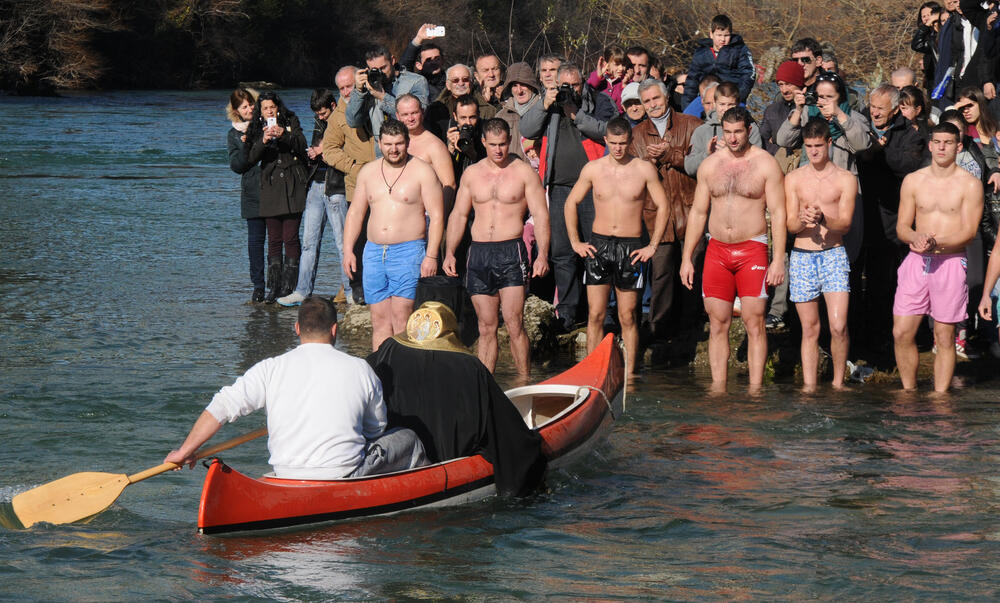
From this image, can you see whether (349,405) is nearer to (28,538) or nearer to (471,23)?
(28,538)

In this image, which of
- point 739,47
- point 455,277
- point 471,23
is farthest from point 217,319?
point 471,23

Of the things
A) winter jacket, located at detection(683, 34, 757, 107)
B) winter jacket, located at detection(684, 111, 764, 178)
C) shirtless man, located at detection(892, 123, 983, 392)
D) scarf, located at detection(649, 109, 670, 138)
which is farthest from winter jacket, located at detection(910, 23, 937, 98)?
shirtless man, located at detection(892, 123, 983, 392)

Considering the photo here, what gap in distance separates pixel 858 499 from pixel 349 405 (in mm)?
2982

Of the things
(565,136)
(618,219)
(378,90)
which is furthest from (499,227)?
(378,90)

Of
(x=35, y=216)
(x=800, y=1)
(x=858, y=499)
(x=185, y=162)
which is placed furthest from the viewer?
(x=185, y=162)

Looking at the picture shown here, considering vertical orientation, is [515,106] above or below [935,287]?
above

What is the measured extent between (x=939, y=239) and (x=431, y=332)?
157 inches

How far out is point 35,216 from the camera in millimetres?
19375

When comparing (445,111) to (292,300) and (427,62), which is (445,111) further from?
(292,300)

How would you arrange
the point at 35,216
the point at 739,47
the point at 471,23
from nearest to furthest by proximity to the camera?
the point at 739,47 < the point at 35,216 < the point at 471,23

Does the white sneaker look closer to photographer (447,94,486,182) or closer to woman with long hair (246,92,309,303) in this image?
woman with long hair (246,92,309,303)

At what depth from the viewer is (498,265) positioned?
30.5 feet

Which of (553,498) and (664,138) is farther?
(664,138)

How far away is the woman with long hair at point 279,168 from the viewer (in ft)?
38.8
